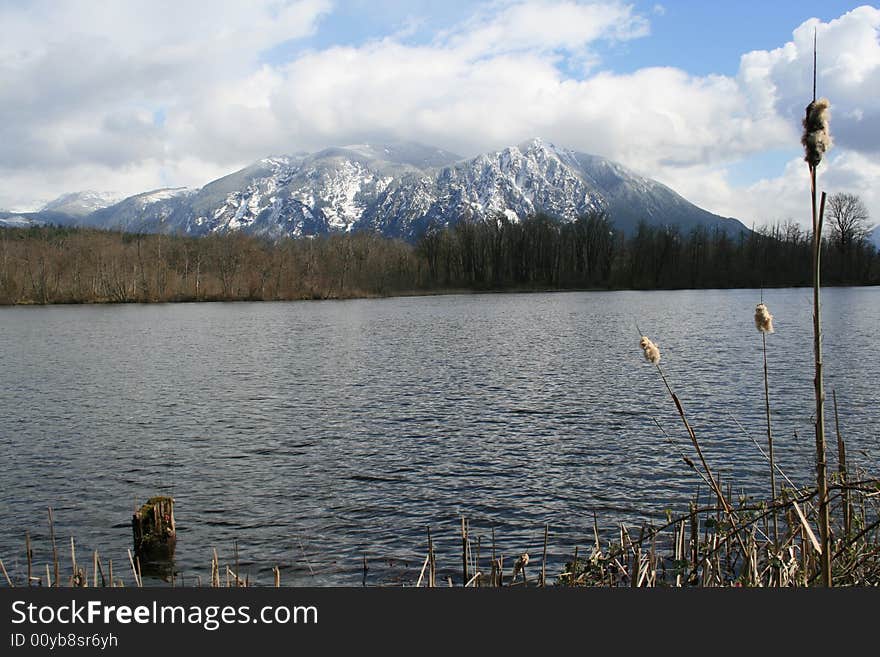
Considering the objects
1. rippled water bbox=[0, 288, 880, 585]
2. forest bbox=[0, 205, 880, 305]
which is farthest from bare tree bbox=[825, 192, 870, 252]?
rippled water bbox=[0, 288, 880, 585]

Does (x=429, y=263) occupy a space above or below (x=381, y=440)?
above

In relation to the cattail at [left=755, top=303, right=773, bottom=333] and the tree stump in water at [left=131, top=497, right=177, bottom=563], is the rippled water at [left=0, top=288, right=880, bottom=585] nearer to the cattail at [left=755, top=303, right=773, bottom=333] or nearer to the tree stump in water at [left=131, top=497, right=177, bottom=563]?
the tree stump in water at [left=131, top=497, right=177, bottom=563]

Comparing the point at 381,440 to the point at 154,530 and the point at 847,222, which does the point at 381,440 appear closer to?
the point at 154,530

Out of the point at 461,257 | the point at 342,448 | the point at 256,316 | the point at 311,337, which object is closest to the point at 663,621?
the point at 342,448

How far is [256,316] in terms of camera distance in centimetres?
7919

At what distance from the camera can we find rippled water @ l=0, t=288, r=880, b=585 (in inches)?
Result: 557

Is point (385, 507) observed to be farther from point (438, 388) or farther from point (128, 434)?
point (438, 388)

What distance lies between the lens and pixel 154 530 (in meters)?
13.2

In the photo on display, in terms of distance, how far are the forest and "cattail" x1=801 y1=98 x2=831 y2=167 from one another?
382 feet

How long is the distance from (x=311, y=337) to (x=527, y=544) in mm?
43036

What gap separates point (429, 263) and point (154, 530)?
137m

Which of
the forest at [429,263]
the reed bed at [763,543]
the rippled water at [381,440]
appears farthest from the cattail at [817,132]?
the forest at [429,263]

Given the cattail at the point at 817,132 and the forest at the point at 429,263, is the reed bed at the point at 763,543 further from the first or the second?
the forest at the point at 429,263

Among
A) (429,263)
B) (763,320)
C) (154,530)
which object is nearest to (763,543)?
(763,320)
